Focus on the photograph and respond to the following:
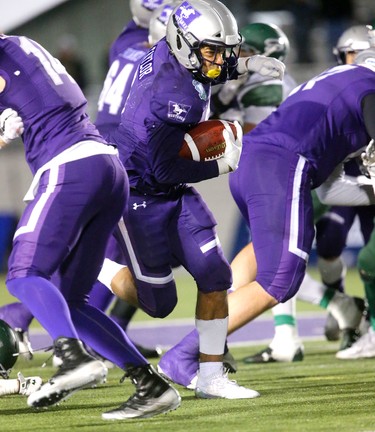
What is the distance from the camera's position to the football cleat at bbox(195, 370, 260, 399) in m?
4.69

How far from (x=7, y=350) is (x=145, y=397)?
94 cm

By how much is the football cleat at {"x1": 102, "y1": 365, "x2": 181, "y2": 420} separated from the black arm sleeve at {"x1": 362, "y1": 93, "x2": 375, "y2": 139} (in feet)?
5.08

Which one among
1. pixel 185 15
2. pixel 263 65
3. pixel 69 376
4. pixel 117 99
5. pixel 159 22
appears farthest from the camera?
pixel 117 99

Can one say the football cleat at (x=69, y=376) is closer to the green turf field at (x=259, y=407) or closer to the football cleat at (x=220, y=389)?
the green turf field at (x=259, y=407)

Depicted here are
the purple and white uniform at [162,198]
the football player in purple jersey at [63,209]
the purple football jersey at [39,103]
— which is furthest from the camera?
the purple and white uniform at [162,198]

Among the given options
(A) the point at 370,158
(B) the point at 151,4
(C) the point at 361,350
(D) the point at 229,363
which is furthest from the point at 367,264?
(B) the point at 151,4

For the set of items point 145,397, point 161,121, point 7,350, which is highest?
point 161,121

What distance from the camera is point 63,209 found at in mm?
3939

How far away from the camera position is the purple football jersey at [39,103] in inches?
160

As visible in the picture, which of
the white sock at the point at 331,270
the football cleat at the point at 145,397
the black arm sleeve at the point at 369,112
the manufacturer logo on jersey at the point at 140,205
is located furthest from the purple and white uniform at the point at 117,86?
the football cleat at the point at 145,397

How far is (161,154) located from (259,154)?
2.36 ft

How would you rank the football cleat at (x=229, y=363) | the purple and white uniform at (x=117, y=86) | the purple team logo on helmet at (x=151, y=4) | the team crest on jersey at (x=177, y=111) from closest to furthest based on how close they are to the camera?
the team crest on jersey at (x=177, y=111) → the football cleat at (x=229, y=363) → the purple and white uniform at (x=117, y=86) → the purple team logo on helmet at (x=151, y=4)

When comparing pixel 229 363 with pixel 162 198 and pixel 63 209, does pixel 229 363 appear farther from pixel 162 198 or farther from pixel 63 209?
pixel 63 209

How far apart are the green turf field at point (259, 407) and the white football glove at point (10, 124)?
1.02 meters
